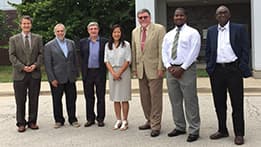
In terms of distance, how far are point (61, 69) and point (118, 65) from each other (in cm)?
110

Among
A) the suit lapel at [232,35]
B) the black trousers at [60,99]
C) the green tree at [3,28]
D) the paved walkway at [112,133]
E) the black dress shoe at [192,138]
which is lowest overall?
the paved walkway at [112,133]

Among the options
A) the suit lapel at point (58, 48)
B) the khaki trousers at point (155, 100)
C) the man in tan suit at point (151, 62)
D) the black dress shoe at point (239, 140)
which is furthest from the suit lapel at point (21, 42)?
the black dress shoe at point (239, 140)

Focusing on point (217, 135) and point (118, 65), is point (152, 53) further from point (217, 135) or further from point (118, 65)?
point (217, 135)

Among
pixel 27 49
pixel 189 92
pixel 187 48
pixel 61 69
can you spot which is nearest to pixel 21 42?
pixel 27 49

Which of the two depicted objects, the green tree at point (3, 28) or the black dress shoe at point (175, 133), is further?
the green tree at point (3, 28)

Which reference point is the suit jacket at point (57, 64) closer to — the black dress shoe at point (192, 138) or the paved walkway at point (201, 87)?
the black dress shoe at point (192, 138)

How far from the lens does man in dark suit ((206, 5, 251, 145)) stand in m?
5.73

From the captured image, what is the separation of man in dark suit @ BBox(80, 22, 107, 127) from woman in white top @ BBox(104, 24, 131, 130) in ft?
0.76

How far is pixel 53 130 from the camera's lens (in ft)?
23.4

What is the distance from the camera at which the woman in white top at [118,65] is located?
6875 mm

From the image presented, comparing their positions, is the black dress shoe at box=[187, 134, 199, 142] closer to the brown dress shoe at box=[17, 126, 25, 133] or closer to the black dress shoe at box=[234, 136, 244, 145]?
the black dress shoe at box=[234, 136, 244, 145]

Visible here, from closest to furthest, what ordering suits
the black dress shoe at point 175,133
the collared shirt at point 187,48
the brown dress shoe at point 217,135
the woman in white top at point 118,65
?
the collared shirt at point 187,48, the brown dress shoe at point 217,135, the black dress shoe at point 175,133, the woman in white top at point 118,65

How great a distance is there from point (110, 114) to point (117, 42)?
2163 mm

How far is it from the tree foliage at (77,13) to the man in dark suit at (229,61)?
12.7 m
